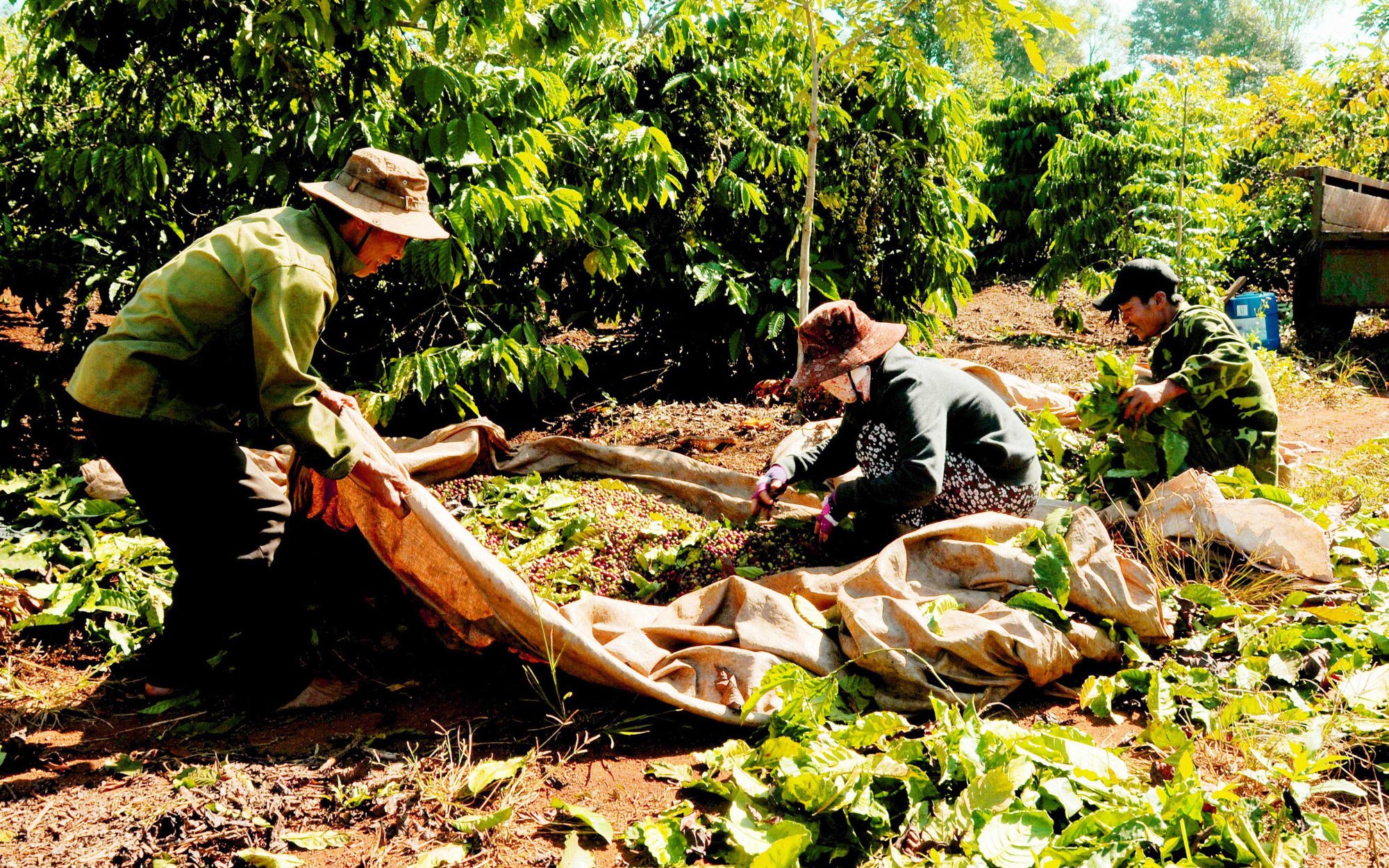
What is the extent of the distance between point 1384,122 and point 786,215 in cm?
610

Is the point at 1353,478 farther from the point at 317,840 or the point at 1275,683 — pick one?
the point at 317,840

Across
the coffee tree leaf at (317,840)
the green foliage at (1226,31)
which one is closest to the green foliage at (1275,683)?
the coffee tree leaf at (317,840)

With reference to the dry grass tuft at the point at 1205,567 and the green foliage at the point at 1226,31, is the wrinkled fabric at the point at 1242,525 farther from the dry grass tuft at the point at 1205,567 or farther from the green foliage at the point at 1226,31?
the green foliage at the point at 1226,31

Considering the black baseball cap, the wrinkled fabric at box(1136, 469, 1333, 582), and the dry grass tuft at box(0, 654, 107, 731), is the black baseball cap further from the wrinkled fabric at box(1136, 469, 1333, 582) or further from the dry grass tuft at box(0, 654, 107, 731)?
the dry grass tuft at box(0, 654, 107, 731)

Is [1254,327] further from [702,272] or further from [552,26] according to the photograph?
[552,26]

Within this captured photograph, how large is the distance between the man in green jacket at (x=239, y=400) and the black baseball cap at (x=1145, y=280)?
2.44 m

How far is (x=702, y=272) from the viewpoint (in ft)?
16.8

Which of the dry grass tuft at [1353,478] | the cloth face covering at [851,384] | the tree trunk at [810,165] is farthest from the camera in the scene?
the tree trunk at [810,165]

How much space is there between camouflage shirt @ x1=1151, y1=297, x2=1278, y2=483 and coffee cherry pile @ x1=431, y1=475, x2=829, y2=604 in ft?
4.68

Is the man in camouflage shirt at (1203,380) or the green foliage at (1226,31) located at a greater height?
the green foliage at (1226,31)

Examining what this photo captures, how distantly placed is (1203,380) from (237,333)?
3.01 metres

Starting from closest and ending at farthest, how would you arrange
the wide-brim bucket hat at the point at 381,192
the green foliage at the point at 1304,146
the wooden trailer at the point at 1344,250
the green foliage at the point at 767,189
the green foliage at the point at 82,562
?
1. the wide-brim bucket hat at the point at 381,192
2. the green foliage at the point at 82,562
3. the green foliage at the point at 767,189
4. the wooden trailer at the point at 1344,250
5. the green foliage at the point at 1304,146

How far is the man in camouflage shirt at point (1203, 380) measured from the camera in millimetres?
3330

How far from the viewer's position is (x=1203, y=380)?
3.34 meters
